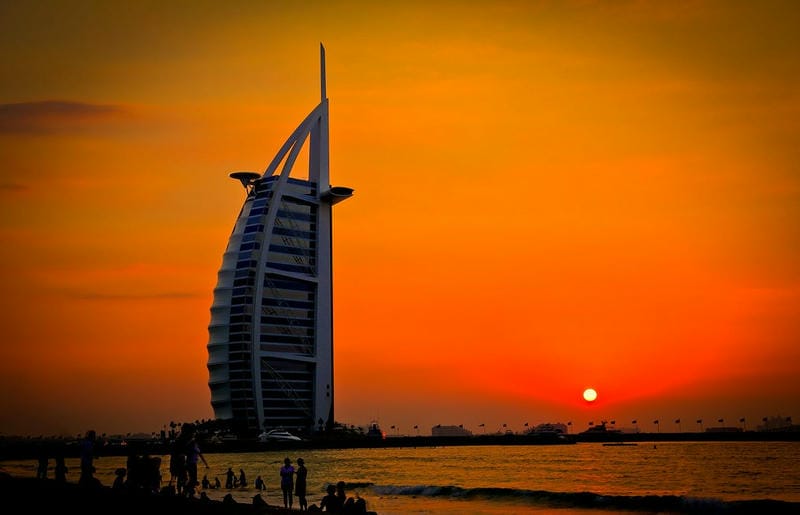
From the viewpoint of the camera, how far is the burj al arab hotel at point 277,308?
161 metres

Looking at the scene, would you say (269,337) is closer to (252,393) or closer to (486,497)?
(252,393)

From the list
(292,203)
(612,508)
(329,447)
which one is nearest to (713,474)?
(612,508)

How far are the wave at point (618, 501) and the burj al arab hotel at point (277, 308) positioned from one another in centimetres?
9801

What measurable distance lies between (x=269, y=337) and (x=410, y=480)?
3412 inches

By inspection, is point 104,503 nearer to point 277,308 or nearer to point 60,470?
point 60,470

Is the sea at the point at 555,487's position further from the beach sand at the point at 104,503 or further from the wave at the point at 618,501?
the beach sand at the point at 104,503

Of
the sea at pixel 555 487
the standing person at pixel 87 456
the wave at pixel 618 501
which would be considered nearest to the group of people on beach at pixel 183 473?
the standing person at pixel 87 456

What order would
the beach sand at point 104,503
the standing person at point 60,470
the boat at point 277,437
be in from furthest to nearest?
1. the boat at point 277,437
2. the standing person at point 60,470
3. the beach sand at point 104,503

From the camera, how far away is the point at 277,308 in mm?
166000

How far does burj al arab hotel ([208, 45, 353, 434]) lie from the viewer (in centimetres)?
16100

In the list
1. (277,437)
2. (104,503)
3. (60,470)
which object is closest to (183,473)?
(104,503)

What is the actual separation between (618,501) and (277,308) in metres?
115

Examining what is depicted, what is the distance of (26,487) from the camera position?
→ 41.3m

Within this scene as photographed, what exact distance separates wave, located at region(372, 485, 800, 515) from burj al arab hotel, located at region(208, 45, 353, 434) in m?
98.0
